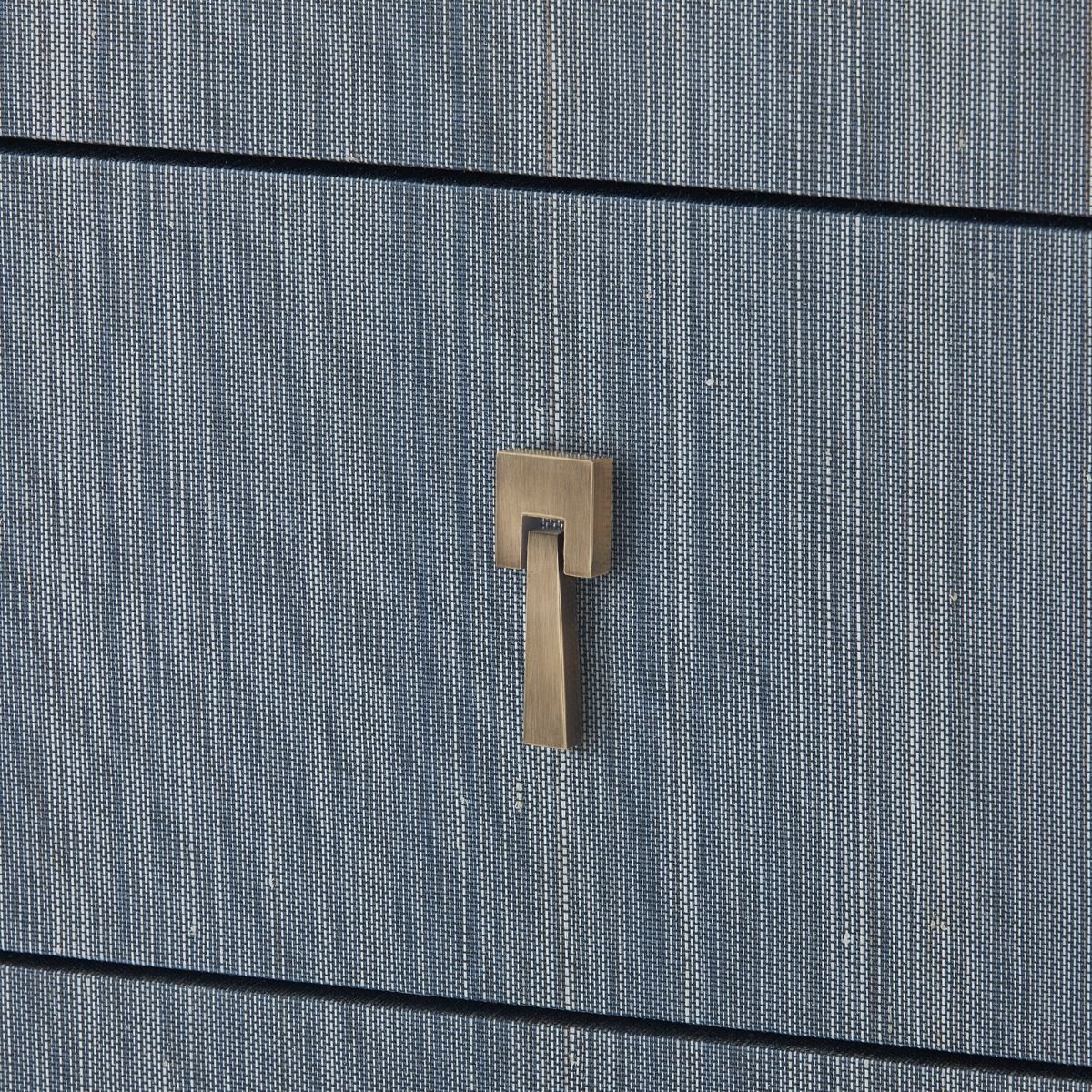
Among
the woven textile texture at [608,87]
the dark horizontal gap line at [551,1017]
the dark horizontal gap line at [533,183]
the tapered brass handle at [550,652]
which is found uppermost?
the woven textile texture at [608,87]

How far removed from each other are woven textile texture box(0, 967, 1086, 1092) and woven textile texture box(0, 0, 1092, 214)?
0.48 m

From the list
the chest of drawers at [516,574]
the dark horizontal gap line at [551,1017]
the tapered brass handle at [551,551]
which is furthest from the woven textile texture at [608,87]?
the dark horizontal gap line at [551,1017]

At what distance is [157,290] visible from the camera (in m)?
0.86

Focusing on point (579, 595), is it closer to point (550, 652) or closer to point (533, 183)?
point (550, 652)

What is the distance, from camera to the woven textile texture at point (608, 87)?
0.77 m

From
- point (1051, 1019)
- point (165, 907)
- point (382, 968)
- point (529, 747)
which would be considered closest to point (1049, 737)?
point (1051, 1019)

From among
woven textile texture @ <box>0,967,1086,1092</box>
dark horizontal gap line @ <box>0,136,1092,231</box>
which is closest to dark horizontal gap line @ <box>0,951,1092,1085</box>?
woven textile texture @ <box>0,967,1086,1092</box>

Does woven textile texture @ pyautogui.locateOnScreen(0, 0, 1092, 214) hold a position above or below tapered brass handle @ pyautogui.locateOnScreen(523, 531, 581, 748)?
above

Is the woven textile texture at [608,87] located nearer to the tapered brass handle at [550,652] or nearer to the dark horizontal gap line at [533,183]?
the dark horizontal gap line at [533,183]

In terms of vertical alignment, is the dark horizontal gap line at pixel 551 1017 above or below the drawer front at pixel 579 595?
below

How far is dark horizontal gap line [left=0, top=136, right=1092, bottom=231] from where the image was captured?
0.78m

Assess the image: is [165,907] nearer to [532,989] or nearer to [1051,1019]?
[532,989]

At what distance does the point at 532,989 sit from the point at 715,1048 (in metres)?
0.11

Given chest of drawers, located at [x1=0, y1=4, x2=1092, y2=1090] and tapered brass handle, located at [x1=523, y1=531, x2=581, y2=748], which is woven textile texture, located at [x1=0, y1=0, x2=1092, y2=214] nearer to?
chest of drawers, located at [x1=0, y1=4, x2=1092, y2=1090]
